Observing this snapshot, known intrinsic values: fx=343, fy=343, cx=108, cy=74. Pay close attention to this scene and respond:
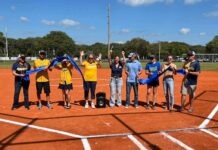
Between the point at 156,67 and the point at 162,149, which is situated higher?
the point at 156,67

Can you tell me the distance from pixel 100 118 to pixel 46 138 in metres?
2.60

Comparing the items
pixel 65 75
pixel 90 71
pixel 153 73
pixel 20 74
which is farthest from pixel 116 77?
pixel 20 74

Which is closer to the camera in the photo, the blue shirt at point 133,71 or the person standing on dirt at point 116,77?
the blue shirt at point 133,71

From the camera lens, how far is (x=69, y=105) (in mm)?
12344

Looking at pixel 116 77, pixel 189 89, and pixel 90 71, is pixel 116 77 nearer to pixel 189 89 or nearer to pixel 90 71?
pixel 90 71

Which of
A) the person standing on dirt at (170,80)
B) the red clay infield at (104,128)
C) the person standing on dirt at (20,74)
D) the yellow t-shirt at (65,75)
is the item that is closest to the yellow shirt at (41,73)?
the person standing on dirt at (20,74)

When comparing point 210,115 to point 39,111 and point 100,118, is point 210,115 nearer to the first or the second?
point 100,118

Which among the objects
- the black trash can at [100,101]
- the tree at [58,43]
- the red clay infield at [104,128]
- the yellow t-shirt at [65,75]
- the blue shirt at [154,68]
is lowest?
the red clay infield at [104,128]

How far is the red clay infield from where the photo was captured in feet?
24.5

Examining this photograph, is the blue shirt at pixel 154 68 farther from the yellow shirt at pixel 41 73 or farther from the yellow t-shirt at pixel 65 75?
the yellow shirt at pixel 41 73

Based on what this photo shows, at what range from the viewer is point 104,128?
8992mm

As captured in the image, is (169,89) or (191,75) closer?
(191,75)

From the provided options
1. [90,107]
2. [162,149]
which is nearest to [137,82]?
[90,107]

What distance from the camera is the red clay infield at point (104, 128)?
7477 mm
